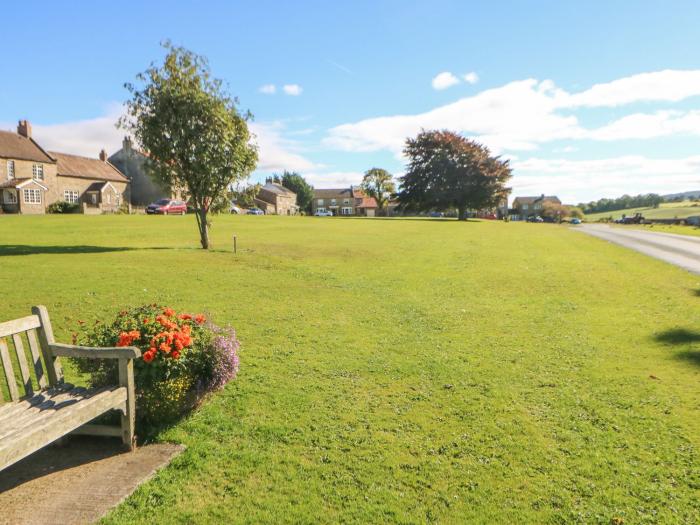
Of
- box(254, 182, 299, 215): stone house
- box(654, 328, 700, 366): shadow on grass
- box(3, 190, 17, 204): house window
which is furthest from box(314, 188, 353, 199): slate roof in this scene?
box(654, 328, 700, 366): shadow on grass

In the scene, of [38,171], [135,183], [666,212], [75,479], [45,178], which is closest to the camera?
[75,479]

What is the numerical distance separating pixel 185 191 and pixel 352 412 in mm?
19373

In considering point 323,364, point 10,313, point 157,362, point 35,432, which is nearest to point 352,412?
point 323,364

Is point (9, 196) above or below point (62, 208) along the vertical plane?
above

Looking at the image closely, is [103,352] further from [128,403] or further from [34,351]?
[34,351]

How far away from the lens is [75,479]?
4.11 metres

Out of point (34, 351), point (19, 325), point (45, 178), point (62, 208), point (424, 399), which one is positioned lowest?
point (424, 399)

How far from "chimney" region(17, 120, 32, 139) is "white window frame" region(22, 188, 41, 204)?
10870 millimetres

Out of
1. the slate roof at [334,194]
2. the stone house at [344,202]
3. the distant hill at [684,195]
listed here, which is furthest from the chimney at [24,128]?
the distant hill at [684,195]

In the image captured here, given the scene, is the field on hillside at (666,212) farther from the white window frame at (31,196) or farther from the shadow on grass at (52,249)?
the white window frame at (31,196)

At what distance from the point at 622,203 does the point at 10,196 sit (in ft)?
599

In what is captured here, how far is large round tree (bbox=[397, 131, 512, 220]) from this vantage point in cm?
7244

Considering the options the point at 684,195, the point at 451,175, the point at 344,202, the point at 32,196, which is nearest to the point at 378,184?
the point at 344,202

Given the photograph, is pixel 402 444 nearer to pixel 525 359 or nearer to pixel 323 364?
pixel 323 364
